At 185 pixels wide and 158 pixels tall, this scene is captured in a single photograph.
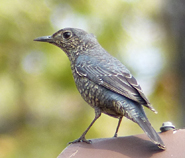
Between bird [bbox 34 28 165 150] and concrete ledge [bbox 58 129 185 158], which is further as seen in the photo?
bird [bbox 34 28 165 150]

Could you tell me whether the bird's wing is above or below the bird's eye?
below

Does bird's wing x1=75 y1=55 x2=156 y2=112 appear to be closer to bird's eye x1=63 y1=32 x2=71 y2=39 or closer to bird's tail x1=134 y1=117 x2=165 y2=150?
bird's tail x1=134 y1=117 x2=165 y2=150

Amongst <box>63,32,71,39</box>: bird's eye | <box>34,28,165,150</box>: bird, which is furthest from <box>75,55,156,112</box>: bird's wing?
<box>63,32,71,39</box>: bird's eye

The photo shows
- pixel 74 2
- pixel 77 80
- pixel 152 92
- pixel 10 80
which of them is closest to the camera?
pixel 77 80

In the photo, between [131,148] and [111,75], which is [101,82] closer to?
[111,75]

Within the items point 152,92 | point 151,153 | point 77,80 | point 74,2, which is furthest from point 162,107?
point 151,153

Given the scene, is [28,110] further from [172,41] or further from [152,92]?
[172,41]

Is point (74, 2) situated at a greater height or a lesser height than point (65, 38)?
greater

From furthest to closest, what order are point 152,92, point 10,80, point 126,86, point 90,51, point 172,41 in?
1. point 172,41
2. point 152,92
3. point 10,80
4. point 90,51
5. point 126,86

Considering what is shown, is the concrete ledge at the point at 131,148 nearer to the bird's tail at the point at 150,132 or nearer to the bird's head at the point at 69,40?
the bird's tail at the point at 150,132
